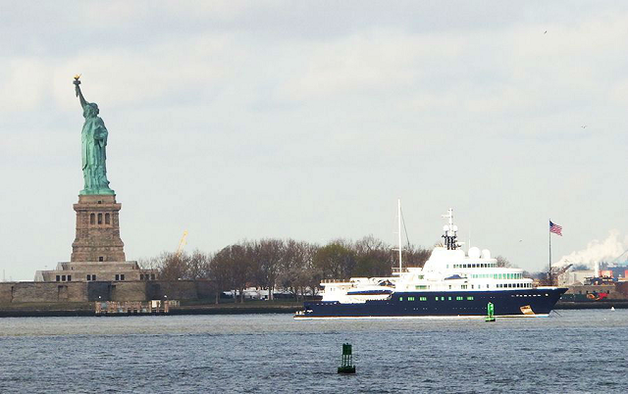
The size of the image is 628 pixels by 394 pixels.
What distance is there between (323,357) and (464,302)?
2280 inches

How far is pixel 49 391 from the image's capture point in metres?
79.5

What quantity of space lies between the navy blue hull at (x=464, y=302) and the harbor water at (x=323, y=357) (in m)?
2.10

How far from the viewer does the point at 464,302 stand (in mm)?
155250

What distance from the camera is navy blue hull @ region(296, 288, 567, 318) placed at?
507 feet

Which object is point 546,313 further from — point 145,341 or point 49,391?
point 49,391

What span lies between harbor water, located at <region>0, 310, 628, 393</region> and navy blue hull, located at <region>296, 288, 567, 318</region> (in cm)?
210

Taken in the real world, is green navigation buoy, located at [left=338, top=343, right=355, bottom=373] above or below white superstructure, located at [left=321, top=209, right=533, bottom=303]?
below

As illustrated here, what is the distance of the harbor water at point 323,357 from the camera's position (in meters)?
80.6

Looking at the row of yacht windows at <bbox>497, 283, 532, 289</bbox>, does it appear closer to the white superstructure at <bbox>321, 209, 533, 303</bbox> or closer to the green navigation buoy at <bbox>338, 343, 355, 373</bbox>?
the white superstructure at <bbox>321, 209, 533, 303</bbox>

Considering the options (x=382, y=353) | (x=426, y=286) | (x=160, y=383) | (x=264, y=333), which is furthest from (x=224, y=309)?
(x=160, y=383)

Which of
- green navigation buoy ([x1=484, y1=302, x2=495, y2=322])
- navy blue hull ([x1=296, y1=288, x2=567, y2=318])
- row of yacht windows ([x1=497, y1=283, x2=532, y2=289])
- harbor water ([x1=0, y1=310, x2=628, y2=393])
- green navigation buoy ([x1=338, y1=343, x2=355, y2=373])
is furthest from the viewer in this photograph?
row of yacht windows ([x1=497, y1=283, x2=532, y2=289])

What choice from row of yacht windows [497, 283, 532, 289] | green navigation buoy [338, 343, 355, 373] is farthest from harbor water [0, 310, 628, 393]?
row of yacht windows [497, 283, 532, 289]

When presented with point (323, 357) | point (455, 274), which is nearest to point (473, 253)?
point (455, 274)

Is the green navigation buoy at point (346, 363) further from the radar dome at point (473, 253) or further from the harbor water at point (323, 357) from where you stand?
the radar dome at point (473, 253)
